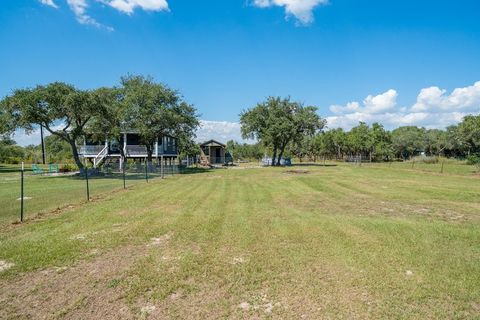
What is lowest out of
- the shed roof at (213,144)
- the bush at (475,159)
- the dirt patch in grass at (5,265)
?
the dirt patch in grass at (5,265)

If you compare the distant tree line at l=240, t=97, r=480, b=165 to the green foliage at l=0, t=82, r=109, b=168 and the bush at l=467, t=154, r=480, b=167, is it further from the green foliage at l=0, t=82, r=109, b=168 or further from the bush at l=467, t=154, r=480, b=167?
the green foliage at l=0, t=82, r=109, b=168

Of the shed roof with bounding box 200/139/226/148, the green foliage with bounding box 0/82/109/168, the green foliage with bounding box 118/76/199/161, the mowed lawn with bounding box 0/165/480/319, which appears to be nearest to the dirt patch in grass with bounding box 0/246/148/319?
the mowed lawn with bounding box 0/165/480/319

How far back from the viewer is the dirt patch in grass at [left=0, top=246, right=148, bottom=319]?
398 centimetres

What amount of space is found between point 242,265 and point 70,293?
2407 mm

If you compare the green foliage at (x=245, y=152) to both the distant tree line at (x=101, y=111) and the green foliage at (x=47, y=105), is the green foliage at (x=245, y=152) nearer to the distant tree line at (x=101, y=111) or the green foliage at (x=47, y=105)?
the distant tree line at (x=101, y=111)

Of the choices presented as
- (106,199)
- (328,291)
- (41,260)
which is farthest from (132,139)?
(328,291)

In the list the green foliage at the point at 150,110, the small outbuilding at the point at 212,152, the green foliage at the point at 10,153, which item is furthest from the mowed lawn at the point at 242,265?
the green foliage at the point at 10,153

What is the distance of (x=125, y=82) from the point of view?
36.5 meters

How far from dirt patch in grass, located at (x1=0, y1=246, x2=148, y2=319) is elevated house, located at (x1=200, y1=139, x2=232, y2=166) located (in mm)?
55715

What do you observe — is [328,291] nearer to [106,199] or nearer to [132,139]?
[106,199]

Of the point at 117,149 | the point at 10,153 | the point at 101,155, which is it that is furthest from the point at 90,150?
the point at 10,153

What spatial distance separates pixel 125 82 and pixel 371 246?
114 feet

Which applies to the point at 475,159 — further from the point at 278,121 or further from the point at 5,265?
the point at 5,265

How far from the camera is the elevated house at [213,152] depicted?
6122 cm
